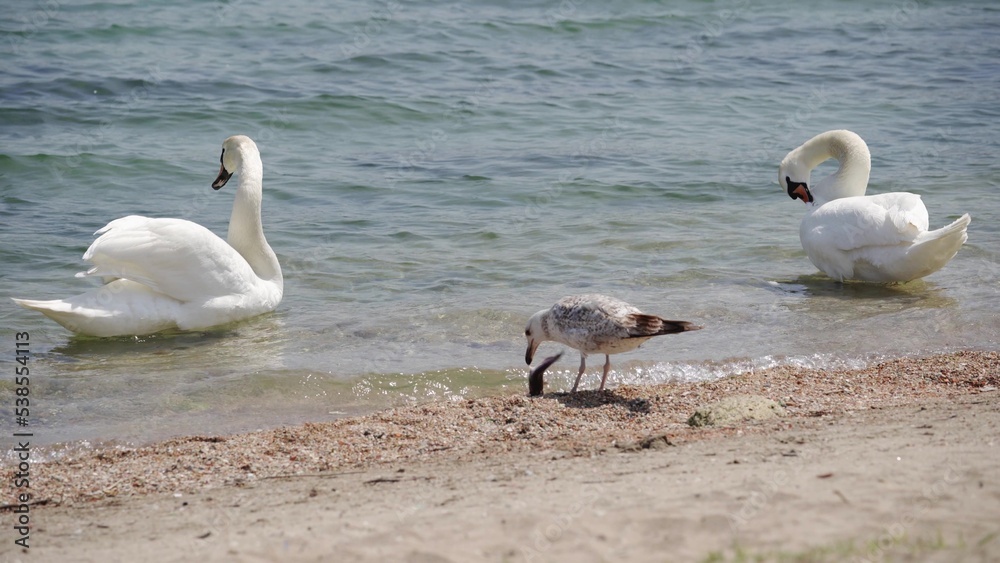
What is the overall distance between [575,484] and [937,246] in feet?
17.1

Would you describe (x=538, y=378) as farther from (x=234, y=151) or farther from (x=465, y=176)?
(x=465, y=176)

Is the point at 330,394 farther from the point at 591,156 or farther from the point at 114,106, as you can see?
the point at 114,106

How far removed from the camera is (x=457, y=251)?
974 cm

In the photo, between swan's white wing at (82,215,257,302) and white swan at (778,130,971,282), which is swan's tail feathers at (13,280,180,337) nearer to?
swan's white wing at (82,215,257,302)

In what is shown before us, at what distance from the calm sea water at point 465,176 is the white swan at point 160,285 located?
7.9 inches

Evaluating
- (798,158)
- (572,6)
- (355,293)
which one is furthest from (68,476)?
(572,6)

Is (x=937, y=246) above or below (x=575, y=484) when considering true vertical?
above

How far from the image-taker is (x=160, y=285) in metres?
7.53

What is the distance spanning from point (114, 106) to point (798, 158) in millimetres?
8930

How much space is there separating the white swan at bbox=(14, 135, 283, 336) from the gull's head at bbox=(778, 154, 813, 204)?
4.82m

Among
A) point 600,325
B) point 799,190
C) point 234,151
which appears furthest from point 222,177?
point 799,190

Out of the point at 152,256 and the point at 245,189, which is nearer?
the point at 152,256

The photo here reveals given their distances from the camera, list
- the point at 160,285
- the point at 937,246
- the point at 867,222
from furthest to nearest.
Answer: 1. the point at 867,222
2. the point at 937,246
3. the point at 160,285

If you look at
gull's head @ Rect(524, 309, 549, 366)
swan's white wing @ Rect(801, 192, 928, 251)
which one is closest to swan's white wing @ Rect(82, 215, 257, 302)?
gull's head @ Rect(524, 309, 549, 366)
